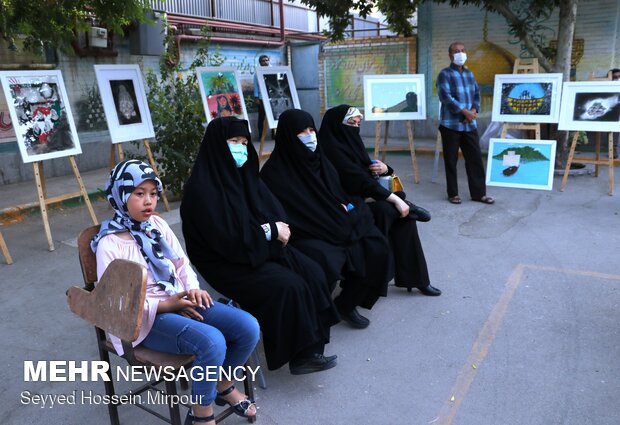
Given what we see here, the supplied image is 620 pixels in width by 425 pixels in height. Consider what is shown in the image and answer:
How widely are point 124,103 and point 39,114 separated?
106 cm

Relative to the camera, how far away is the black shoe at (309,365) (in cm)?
298

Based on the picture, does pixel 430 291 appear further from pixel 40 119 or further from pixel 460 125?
pixel 40 119

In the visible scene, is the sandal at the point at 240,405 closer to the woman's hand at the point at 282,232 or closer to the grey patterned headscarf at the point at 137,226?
the grey patterned headscarf at the point at 137,226

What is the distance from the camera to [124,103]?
6230mm

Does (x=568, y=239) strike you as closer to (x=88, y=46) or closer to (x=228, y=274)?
(x=228, y=274)

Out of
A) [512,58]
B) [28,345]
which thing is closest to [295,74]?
[512,58]

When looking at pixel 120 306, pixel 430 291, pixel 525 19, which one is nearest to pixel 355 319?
pixel 430 291

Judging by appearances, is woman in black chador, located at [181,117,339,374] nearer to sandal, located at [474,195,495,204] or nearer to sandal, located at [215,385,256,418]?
sandal, located at [215,385,256,418]

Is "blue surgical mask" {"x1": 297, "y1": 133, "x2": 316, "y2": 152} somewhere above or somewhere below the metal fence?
below

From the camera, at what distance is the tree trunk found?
25.7 ft

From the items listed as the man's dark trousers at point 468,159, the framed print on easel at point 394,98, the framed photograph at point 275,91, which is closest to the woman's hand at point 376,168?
the man's dark trousers at point 468,159

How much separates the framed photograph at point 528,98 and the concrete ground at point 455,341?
2135 millimetres

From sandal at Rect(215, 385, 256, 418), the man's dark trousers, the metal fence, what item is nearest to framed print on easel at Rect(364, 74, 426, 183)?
the man's dark trousers

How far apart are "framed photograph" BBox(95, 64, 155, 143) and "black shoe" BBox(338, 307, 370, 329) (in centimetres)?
372
